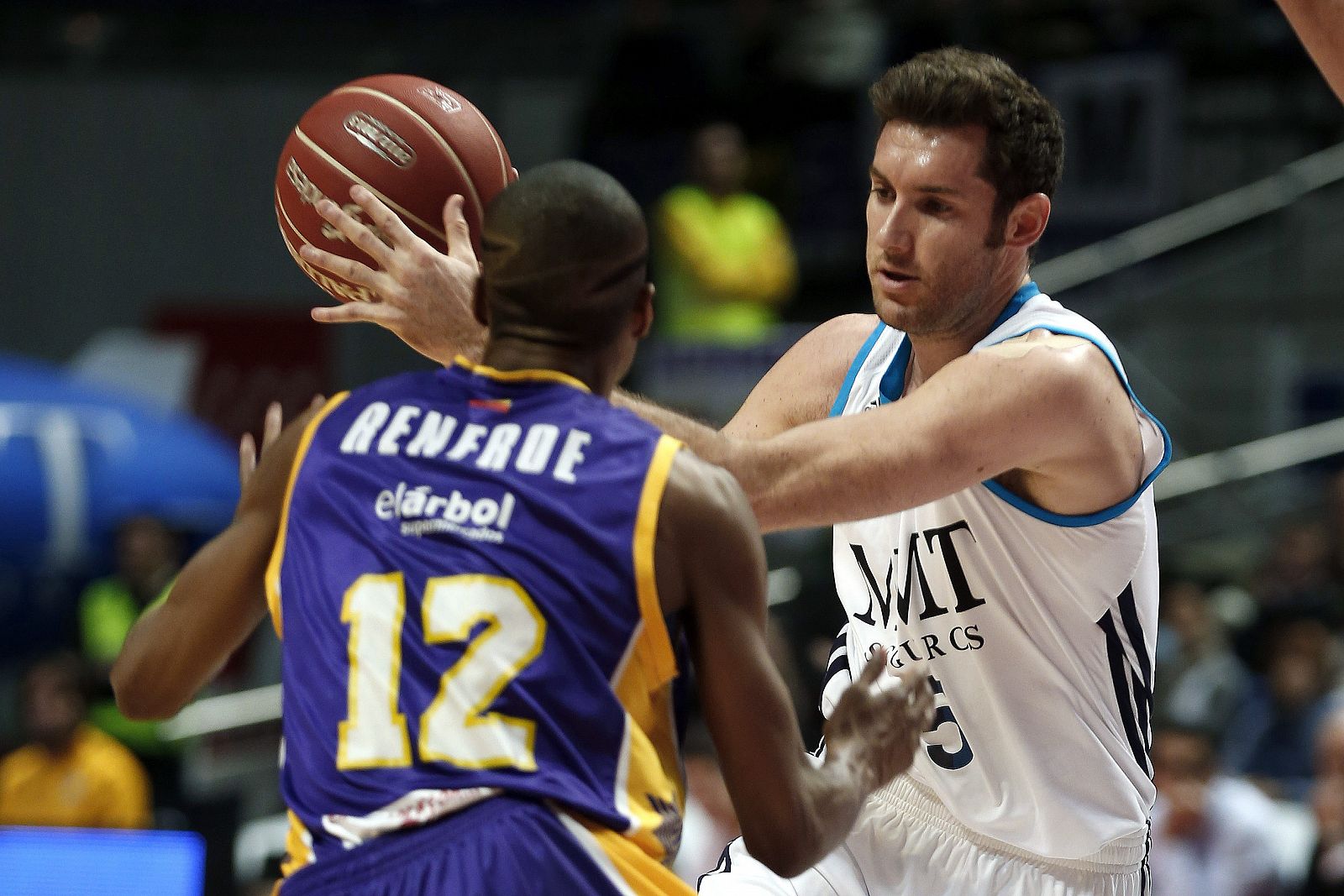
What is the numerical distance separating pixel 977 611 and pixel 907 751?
83cm

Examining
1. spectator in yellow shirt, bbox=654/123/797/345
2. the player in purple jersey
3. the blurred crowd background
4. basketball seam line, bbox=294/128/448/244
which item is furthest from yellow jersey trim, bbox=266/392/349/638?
spectator in yellow shirt, bbox=654/123/797/345

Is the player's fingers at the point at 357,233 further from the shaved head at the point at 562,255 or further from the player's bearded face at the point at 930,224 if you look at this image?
the player's bearded face at the point at 930,224

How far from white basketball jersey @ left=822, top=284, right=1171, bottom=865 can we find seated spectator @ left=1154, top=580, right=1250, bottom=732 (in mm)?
4333

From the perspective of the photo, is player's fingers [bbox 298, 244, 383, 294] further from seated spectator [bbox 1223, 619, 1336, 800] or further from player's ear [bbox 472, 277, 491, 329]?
seated spectator [bbox 1223, 619, 1336, 800]

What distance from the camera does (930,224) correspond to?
11.8ft

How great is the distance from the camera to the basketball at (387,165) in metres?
3.47

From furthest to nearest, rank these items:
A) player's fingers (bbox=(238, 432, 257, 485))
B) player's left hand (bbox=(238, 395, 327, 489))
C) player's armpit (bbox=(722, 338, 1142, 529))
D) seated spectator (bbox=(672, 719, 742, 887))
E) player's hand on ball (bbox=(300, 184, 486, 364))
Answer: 1. seated spectator (bbox=(672, 719, 742, 887))
2. player's armpit (bbox=(722, 338, 1142, 529))
3. player's hand on ball (bbox=(300, 184, 486, 364))
4. player's fingers (bbox=(238, 432, 257, 485))
5. player's left hand (bbox=(238, 395, 327, 489))

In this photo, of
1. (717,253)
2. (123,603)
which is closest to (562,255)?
(123,603)

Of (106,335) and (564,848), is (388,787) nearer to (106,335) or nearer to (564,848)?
(564,848)

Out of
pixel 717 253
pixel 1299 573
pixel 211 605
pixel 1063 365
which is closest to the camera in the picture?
pixel 211 605

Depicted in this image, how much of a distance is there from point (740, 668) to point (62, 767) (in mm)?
6482

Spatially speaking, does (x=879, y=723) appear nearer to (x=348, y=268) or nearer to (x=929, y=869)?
(x=929, y=869)

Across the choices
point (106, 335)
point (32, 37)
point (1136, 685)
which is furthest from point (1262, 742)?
point (32, 37)

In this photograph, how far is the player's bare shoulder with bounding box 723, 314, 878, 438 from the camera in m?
3.99
